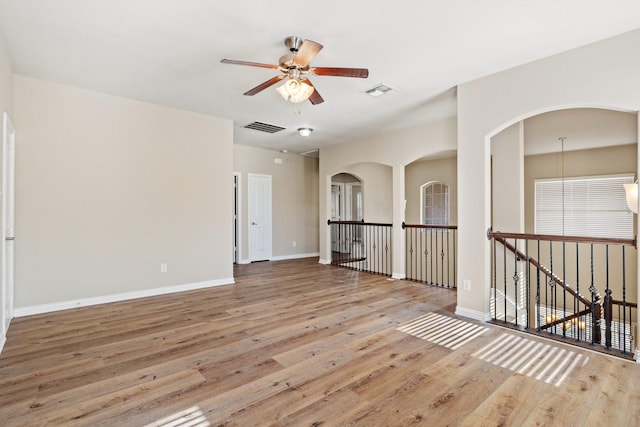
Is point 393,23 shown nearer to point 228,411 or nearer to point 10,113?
point 228,411

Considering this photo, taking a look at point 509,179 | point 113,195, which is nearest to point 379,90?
point 509,179

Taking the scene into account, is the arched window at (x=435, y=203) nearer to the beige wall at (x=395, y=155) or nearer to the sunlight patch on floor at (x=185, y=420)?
the beige wall at (x=395, y=155)

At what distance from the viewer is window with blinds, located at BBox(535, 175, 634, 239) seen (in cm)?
633

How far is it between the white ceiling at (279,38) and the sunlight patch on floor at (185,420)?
9.16ft

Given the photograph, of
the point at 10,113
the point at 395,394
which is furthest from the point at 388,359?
the point at 10,113

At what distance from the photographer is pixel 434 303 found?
4195 mm

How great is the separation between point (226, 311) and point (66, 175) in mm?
2605

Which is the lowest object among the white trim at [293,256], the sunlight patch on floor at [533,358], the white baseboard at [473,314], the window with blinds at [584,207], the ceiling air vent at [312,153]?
the sunlight patch on floor at [533,358]

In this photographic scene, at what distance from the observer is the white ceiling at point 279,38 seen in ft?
7.88

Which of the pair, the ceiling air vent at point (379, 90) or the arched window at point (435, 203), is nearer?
the ceiling air vent at point (379, 90)

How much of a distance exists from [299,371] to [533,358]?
6.35 ft

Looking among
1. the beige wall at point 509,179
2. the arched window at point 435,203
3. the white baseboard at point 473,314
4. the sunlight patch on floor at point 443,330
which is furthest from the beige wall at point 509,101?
the arched window at point 435,203

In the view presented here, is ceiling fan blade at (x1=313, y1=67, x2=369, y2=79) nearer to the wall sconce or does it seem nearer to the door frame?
the wall sconce

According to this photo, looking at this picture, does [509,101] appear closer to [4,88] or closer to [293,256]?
Answer: [4,88]
